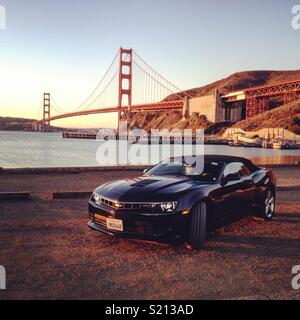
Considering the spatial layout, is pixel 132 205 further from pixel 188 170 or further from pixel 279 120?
pixel 279 120

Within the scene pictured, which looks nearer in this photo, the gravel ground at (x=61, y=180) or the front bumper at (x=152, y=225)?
the front bumper at (x=152, y=225)

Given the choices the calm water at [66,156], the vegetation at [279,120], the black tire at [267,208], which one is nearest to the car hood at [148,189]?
the black tire at [267,208]

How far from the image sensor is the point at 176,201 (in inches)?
178

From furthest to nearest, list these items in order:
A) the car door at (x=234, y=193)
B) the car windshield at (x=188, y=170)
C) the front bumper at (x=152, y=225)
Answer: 1. the car windshield at (x=188, y=170)
2. the car door at (x=234, y=193)
3. the front bumper at (x=152, y=225)

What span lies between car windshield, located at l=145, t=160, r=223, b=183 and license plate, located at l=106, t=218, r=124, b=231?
142 cm

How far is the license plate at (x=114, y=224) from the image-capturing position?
4568 mm

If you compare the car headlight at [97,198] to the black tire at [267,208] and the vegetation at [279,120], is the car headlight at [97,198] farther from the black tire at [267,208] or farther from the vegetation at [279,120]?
the vegetation at [279,120]

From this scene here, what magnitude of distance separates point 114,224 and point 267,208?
3.35 meters

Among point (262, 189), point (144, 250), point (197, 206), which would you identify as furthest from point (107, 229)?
point (262, 189)

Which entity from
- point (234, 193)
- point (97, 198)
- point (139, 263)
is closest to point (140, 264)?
point (139, 263)

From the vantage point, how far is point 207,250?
486 centimetres

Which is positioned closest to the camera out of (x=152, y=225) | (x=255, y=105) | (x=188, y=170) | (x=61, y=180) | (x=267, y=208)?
(x=152, y=225)

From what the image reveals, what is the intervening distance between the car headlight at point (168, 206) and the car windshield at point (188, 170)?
937 mm
